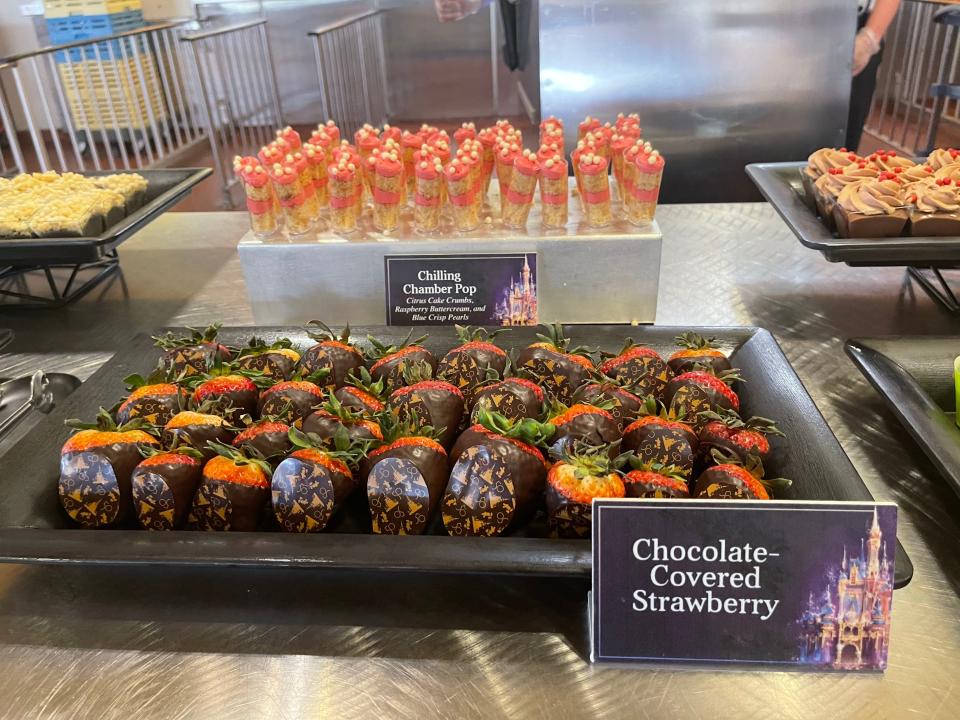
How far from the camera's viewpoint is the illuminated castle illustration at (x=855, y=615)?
0.72 metres

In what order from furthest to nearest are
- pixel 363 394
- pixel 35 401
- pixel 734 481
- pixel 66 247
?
1. pixel 66 247
2. pixel 35 401
3. pixel 363 394
4. pixel 734 481

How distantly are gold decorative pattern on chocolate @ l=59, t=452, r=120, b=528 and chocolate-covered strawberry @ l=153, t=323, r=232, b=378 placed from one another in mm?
222

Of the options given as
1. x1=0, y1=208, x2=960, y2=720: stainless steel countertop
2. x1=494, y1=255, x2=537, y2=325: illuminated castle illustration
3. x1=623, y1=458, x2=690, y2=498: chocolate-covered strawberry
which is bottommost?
x1=0, y1=208, x2=960, y2=720: stainless steel countertop

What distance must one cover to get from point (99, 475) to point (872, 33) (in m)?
2.96

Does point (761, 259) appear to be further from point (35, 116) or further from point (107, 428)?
point (35, 116)

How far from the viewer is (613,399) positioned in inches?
39.1

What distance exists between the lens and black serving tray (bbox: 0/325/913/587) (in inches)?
32.3

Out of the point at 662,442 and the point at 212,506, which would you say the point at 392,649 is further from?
the point at 662,442

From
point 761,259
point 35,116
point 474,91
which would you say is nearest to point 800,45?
point 761,259

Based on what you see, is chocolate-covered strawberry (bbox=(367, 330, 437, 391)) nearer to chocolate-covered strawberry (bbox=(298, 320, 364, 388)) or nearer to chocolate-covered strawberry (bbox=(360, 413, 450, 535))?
chocolate-covered strawberry (bbox=(298, 320, 364, 388))

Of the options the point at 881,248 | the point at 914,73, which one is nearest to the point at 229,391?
the point at 881,248

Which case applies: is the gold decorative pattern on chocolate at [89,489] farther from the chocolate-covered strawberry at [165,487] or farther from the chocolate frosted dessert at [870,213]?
the chocolate frosted dessert at [870,213]

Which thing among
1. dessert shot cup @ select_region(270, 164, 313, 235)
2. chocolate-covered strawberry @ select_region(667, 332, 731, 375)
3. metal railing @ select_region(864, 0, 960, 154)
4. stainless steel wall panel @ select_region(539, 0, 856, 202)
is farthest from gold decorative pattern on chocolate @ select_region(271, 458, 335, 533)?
metal railing @ select_region(864, 0, 960, 154)

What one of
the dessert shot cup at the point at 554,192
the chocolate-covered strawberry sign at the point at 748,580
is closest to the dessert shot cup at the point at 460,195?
the dessert shot cup at the point at 554,192
